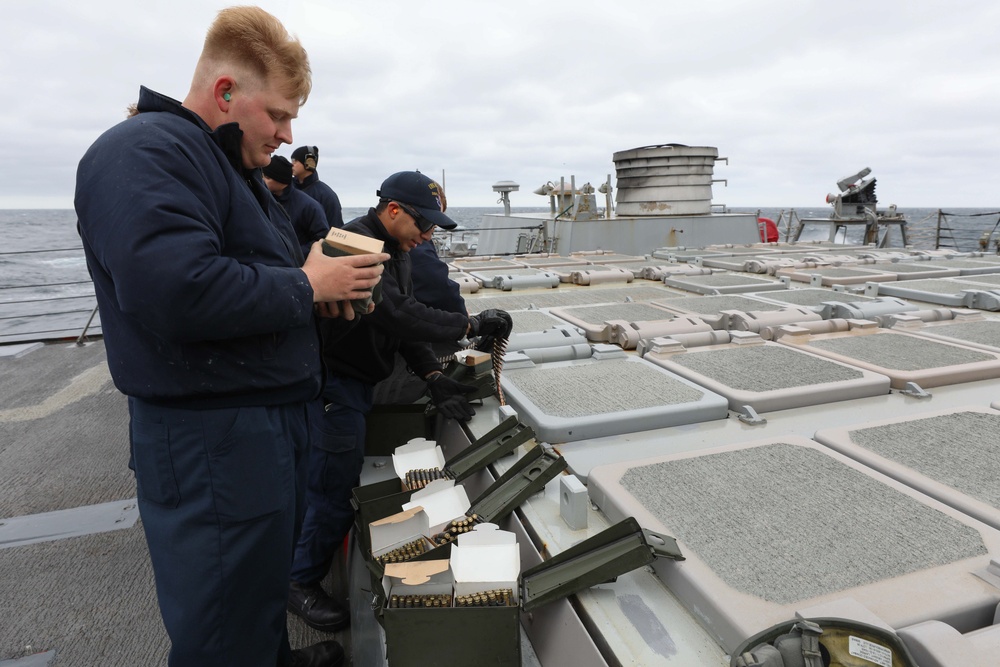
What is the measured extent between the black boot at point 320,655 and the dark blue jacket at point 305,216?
249cm

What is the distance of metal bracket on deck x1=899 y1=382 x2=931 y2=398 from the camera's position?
223 cm

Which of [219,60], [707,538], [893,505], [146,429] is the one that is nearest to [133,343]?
[146,429]

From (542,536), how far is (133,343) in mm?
1095

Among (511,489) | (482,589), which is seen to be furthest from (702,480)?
(482,589)

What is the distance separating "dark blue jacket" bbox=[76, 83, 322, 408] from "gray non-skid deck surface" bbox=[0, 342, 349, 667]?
5.43 feet

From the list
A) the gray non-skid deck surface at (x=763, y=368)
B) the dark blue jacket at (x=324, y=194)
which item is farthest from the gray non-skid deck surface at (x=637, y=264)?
the gray non-skid deck surface at (x=763, y=368)

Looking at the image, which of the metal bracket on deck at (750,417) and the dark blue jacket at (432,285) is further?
the dark blue jacket at (432,285)

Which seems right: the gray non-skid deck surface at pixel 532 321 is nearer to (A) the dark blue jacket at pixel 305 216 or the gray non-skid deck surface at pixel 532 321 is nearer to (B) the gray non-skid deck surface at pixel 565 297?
(B) the gray non-skid deck surface at pixel 565 297

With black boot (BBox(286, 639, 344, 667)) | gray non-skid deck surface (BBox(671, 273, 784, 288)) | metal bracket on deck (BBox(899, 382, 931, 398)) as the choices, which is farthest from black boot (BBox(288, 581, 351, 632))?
gray non-skid deck surface (BBox(671, 273, 784, 288))

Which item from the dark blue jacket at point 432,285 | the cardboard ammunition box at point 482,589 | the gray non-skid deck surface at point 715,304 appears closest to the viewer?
the cardboard ammunition box at point 482,589

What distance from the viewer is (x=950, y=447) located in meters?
1.72

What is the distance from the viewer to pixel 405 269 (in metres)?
2.60

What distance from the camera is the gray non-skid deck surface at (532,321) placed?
3.56m

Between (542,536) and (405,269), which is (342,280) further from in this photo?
(405,269)
